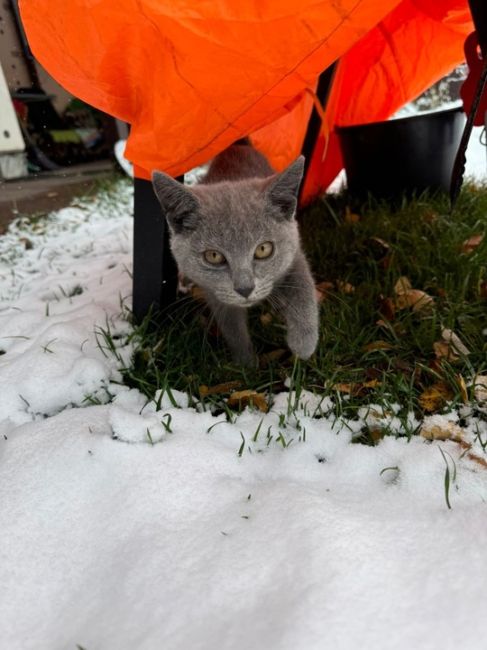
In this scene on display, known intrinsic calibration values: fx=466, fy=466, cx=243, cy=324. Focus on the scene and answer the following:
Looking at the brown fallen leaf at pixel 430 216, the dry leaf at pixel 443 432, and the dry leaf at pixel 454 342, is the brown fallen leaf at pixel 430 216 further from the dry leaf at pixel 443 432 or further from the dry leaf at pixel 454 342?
the dry leaf at pixel 443 432

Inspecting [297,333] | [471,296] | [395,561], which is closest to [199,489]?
[395,561]

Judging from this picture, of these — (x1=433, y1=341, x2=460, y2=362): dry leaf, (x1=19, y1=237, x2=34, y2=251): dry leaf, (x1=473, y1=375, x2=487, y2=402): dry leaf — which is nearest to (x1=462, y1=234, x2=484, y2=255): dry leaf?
(x1=433, y1=341, x2=460, y2=362): dry leaf

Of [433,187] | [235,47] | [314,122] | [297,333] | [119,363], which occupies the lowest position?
[119,363]

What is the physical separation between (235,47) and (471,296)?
3.51 feet

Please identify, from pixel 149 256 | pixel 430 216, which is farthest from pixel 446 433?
pixel 430 216

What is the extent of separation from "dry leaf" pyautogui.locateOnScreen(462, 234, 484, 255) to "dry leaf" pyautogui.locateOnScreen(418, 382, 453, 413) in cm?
75

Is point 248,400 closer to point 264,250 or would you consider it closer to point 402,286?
point 264,250

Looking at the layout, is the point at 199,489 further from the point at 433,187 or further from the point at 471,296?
the point at 433,187

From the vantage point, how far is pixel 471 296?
1564 mm

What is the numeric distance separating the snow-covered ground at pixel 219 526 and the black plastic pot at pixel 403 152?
63.7 inches

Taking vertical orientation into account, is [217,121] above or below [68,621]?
above

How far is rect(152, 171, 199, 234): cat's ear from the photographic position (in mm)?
1209

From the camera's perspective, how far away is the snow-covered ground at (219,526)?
2.30ft

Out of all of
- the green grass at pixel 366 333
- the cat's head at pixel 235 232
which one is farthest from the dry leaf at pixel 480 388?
the cat's head at pixel 235 232
